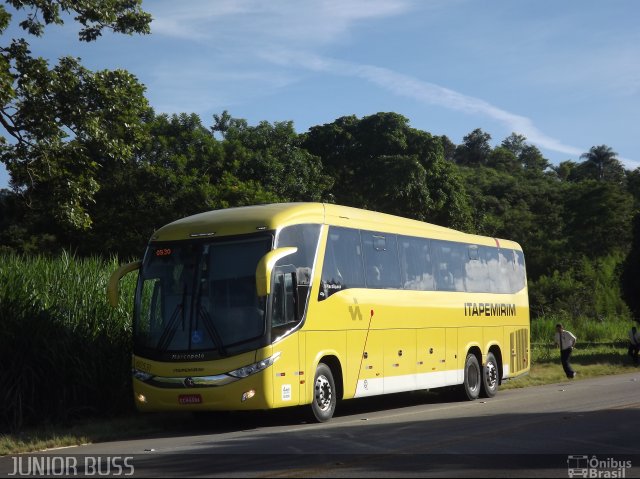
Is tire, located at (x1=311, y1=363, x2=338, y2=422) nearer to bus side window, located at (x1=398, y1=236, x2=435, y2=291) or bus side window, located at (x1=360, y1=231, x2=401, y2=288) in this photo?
bus side window, located at (x1=360, y1=231, x2=401, y2=288)

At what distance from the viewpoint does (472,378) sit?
2106 cm

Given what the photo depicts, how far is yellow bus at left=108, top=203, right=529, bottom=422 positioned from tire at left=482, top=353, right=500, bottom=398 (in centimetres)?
329

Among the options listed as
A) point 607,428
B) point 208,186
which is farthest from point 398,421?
point 208,186

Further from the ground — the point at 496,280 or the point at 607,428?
the point at 496,280

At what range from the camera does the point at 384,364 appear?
678 inches

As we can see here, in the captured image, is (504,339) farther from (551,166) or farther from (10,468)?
(551,166)

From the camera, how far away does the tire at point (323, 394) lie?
1493cm

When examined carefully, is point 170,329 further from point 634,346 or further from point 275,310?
point 634,346

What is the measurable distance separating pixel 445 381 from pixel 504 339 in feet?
12.9

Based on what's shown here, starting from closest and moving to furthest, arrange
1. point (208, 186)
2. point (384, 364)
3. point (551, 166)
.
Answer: point (384, 364) → point (208, 186) → point (551, 166)

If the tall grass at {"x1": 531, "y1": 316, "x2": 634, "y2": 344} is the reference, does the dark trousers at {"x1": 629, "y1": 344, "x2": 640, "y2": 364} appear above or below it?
below

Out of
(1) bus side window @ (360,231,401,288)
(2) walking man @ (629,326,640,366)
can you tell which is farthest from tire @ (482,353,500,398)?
(2) walking man @ (629,326,640,366)

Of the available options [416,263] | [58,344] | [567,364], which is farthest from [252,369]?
[567,364]

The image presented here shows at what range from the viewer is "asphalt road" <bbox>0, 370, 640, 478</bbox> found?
9469 mm
